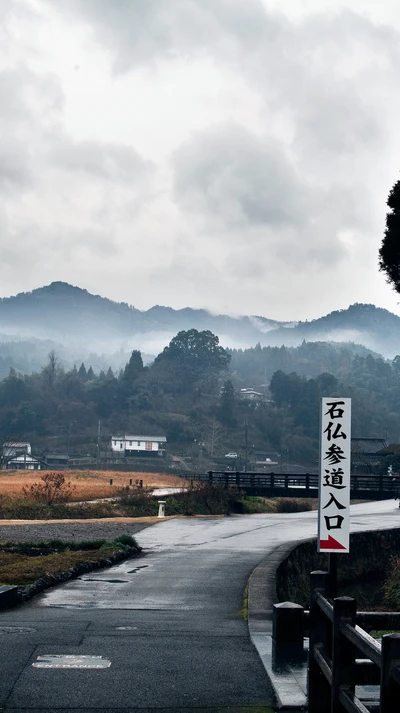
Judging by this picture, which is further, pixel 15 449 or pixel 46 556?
pixel 15 449

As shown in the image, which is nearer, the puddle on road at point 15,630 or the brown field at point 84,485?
the puddle on road at point 15,630

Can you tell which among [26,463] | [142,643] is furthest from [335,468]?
[26,463]

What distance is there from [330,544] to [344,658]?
1.23 m

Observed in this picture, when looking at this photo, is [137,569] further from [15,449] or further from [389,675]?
[15,449]

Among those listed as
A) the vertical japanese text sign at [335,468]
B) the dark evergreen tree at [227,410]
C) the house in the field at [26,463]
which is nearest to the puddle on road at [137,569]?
the vertical japanese text sign at [335,468]

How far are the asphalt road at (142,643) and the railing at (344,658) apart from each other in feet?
2.95

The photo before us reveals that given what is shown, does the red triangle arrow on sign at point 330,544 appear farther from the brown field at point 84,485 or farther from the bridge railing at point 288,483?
the bridge railing at point 288,483

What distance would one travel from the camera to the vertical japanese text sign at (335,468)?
638 centimetres

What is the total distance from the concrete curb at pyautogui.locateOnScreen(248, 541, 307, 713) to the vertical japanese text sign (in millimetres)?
1440

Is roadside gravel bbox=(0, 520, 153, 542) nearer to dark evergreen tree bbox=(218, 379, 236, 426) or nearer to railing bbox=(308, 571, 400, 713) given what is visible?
railing bbox=(308, 571, 400, 713)

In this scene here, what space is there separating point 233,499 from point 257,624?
3059cm

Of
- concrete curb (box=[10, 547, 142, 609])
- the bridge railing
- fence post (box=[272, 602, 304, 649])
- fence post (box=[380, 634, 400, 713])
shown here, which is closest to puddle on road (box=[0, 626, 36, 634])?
concrete curb (box=[10, 547, 142, 609])

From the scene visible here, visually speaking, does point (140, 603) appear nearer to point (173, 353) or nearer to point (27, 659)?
point (27, 659)

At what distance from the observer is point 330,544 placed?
630 cm
